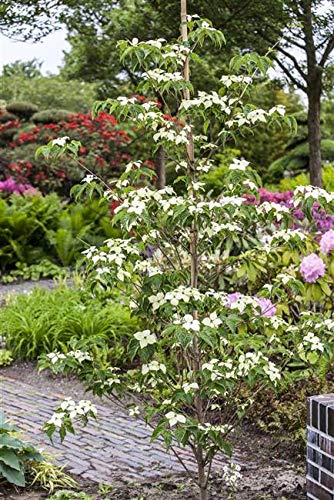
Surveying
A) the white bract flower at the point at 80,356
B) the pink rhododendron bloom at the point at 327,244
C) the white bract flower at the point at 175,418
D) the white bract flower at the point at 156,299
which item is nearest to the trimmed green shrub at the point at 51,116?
the pink rhododendron bloom at the point at 327,244

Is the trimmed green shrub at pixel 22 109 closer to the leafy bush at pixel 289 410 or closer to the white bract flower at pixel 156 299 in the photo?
the leafy bush at pixel 289 410

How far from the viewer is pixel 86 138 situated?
40.7 feet

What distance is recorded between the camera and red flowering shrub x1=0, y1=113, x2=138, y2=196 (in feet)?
39.8

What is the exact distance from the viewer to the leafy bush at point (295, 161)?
17109 millimetres

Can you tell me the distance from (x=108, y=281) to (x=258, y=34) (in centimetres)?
851

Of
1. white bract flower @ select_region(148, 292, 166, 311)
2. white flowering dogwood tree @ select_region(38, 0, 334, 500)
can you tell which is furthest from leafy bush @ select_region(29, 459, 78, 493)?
white bract flower @ select_region(148, 292, 166, 311)

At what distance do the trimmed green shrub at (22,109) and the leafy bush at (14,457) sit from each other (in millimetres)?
11865

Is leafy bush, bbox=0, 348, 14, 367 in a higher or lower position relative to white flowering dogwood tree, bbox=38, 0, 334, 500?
lower

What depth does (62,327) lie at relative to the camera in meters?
6.10

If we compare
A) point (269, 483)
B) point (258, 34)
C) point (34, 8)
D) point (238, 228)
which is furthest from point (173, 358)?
point (258, 34)

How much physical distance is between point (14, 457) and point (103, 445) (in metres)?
0.89

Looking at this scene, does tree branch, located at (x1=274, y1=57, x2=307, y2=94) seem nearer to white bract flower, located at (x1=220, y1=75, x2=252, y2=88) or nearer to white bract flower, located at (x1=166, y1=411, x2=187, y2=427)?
white bract flower, located at (x1=220, y1=75, x2=252, y2=88)

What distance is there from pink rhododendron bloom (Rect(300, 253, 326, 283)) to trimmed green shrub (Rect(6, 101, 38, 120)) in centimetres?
1087

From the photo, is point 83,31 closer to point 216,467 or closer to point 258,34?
point 258,34
